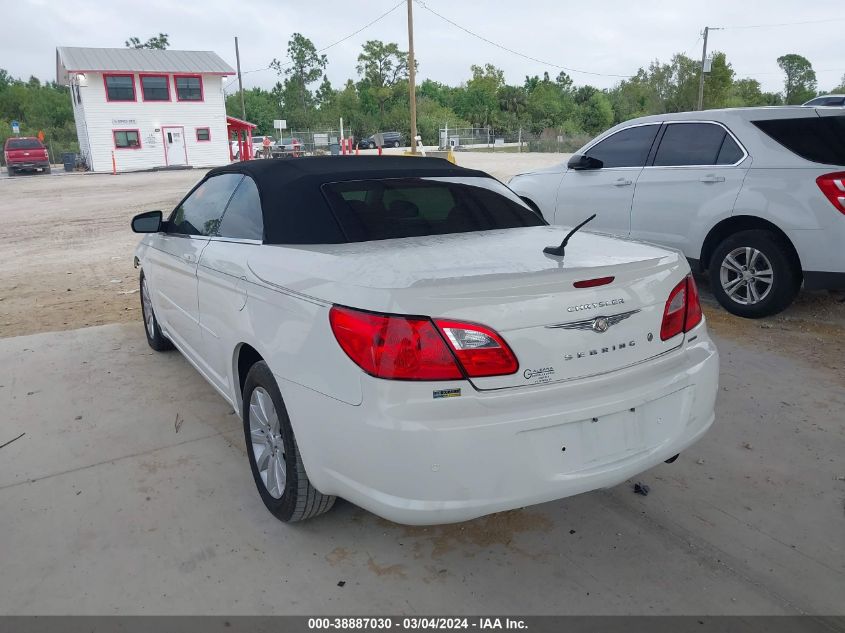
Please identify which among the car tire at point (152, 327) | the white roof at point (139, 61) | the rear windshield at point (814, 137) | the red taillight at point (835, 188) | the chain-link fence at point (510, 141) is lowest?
the car tire at point (152, 327)

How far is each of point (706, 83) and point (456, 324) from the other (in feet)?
200

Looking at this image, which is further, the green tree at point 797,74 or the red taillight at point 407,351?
the green tree at point 797,74

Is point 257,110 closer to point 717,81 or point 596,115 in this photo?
point 596,115

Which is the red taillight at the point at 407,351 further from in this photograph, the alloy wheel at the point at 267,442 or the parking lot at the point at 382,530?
the parking lot at the point at 382,530

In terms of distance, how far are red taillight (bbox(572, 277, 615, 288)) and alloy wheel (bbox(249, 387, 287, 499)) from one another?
1.36 m

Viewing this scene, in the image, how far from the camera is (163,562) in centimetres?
268

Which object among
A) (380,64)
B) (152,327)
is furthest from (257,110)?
(152,327)

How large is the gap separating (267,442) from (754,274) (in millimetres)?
4704

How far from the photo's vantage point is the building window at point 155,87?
4003 centimetres

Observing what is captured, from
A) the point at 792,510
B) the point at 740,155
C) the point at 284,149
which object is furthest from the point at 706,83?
the point at 792,510

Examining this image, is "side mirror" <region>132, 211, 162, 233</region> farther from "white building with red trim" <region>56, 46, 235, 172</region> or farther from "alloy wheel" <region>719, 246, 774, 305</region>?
"white building with red trim" <region>56, 46, 235, 172</region>

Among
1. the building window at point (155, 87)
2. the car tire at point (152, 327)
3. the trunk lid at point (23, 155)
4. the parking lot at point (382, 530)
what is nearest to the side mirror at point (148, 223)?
the car tire at point (152, 327)

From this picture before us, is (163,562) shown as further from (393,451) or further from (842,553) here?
(842,553)

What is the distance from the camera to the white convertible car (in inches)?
85.0
